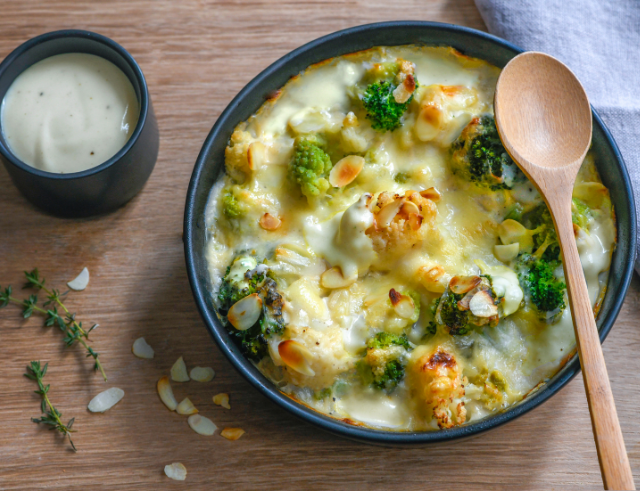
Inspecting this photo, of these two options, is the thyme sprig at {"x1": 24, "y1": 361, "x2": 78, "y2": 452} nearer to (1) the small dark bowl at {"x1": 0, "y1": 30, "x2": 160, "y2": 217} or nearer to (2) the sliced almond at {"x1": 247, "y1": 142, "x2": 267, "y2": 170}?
(1) the small dark bowl at {"x1": 0, "y1": 30, "x2": 160, "y2": 217}

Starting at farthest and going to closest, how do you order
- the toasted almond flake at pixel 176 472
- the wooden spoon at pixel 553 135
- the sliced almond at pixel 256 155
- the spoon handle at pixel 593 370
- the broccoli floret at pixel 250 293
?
the toasted almond flake at pixel 176 472 → the sliced almond at pixel 256 155 → the broccoli floret at pixel 250 293 → the wooden spoon at pixel 553 135 → the spoon handle at pixel 593 370

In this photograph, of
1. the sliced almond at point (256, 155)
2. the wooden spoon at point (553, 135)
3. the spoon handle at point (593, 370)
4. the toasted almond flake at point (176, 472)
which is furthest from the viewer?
the toasted almond flake at point (176, 472)

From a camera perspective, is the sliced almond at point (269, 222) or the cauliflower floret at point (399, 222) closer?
the cauliflower floret at point (399, 222)

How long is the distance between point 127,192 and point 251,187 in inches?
21.4

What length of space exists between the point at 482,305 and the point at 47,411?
152 centimetres

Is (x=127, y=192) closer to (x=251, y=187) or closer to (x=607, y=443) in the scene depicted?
(x=251, y=187)

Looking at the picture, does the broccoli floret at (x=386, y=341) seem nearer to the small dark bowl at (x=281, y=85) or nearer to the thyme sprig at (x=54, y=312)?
the small dark bowl at (x=281, y=85)

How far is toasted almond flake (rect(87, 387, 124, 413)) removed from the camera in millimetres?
1977

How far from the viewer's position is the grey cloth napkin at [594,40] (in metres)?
2.16

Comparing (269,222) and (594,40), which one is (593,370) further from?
(594,40)

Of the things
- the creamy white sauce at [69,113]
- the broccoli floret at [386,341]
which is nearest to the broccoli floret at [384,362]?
the broccoli floret at [386,341]

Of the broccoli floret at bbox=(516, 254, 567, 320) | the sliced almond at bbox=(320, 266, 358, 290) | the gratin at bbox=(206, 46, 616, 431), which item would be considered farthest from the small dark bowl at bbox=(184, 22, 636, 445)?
the sliced almond at bbox=(320, 266, 358, 290)

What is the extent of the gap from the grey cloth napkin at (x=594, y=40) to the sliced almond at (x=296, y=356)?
1467 mm

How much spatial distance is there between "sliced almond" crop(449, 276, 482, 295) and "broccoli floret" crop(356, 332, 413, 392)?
22 centimetres
